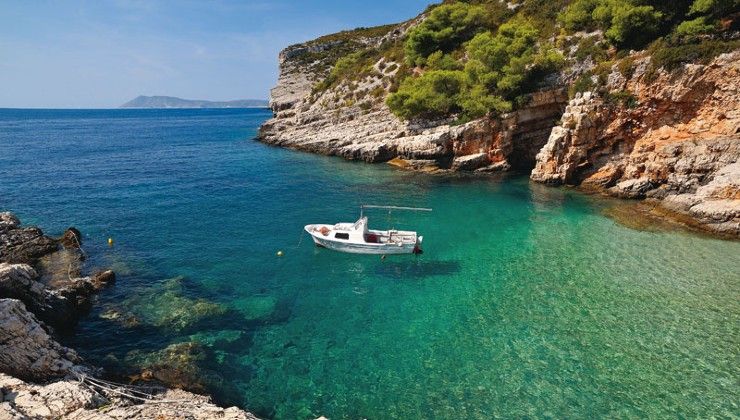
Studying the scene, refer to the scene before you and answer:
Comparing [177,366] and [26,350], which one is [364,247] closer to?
[177,366]

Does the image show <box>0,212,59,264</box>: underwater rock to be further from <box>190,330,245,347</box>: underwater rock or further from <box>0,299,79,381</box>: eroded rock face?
<box>190,330,245,347</box>: underwater rock

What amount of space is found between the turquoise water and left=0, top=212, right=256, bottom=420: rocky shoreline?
1.21m

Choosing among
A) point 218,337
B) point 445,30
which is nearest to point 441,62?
point 445,30

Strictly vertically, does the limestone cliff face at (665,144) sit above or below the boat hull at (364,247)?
above

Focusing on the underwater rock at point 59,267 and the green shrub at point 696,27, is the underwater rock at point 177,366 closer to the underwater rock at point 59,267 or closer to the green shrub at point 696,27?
the underwater rock at point 59,267

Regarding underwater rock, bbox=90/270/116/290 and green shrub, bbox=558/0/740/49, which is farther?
green shrub, bbox=558/0/740/49

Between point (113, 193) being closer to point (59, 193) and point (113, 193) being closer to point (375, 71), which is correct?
point (59, 193)

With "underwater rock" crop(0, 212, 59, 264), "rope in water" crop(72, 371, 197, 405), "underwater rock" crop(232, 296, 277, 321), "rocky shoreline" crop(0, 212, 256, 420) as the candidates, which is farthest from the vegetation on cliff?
"rope in water" crop(72, 371, 197, 405)

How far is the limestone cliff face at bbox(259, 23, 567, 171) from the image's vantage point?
45.7 m

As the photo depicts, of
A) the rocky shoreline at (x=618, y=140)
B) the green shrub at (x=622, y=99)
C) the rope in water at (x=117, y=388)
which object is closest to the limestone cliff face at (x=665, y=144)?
the rocky shoreline at (x=618, y=140)

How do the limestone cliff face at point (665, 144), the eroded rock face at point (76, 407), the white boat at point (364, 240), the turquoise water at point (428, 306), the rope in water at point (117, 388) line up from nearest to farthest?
1. the eroded rock face at point (76, 407)
2. the rope in water at point (117, 388)
3. the turquoise water at point (428, 306)
4. the white boat at point (364, 240)
5. the limestone cliff face at point (665, 144)

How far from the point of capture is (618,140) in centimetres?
3875

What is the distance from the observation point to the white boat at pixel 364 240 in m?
25.7

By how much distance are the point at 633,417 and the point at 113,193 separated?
43026 millimetres
